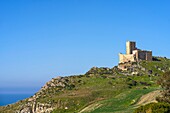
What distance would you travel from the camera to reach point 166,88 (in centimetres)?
5362

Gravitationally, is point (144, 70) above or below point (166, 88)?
above

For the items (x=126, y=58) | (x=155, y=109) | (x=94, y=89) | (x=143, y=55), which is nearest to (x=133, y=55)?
(x=126, y=58)

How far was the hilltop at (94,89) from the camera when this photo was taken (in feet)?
284

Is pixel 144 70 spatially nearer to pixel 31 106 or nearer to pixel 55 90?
pixel 55 90

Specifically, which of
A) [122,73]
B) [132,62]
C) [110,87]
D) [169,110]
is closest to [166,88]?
[169,110]

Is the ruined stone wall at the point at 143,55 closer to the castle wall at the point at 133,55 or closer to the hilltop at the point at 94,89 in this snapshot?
the castle wall at the point at 133,55

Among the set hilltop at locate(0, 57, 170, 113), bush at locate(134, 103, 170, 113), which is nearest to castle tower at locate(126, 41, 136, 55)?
hilltop at locate(0, 57, 170, 113)

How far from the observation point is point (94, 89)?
4254 inches

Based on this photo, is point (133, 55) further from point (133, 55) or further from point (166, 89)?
point (166, 89)

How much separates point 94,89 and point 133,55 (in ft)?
168

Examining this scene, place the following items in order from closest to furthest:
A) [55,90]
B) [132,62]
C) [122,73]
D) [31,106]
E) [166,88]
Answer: [166,88] → [31,106] → [55,90] → [122,73] → [132,62]

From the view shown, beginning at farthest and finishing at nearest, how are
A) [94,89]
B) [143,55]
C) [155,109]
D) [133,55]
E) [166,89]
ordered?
[143,55], [133,55], [94,89], [166,89], [155,109]

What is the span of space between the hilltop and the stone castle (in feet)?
28.6

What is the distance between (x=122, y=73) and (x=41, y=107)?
143 feet
